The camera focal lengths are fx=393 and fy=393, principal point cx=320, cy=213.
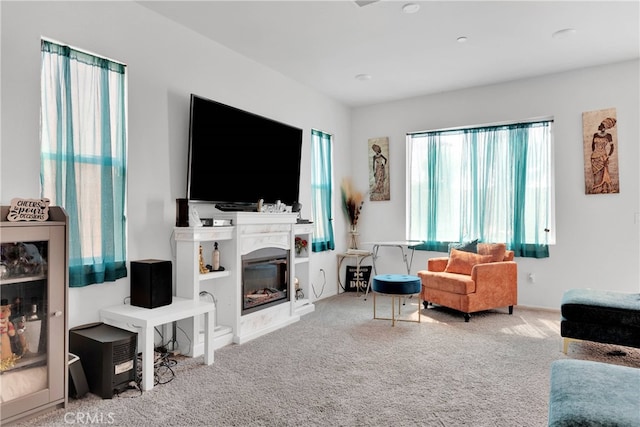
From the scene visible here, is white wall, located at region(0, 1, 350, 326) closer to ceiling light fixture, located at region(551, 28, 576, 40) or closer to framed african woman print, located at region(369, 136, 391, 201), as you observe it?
framed african woman print, located at region(369, 136, 391, 201)

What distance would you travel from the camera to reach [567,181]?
4652 mm

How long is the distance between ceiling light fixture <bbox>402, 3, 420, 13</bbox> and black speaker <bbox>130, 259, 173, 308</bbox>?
275cm

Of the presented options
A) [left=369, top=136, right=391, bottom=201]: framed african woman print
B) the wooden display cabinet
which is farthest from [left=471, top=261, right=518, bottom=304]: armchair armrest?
the wooden display cabinet

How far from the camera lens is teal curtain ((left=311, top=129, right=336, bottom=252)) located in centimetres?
536

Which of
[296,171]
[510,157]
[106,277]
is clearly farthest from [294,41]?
[510,157]

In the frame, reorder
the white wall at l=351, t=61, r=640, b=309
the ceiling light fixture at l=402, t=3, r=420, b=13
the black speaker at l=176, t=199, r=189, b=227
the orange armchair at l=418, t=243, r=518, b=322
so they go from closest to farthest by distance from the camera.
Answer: the ceiling light fixture at l=402, t=3, r=420, b=13 < the black speaker at l=176, t=199, r=189, b=227 < the orange armchair at l=418, t=243, r=518, b=322 < the white wall at l=351, t=61, r=640, b=309

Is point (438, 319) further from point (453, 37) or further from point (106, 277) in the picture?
point (106, 277)

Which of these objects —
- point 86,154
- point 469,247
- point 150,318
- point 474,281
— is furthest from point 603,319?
point 86,154

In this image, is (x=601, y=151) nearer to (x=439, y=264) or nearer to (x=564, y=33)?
(x=564, y=33)

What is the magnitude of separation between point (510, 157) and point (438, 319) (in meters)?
2.28

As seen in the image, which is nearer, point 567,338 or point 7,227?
point 7,227

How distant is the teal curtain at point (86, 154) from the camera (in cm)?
262

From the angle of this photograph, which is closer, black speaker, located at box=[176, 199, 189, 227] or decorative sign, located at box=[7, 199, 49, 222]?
decorative sign, located at box=[7, 199, 49, 222]

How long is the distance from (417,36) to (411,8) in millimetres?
565
